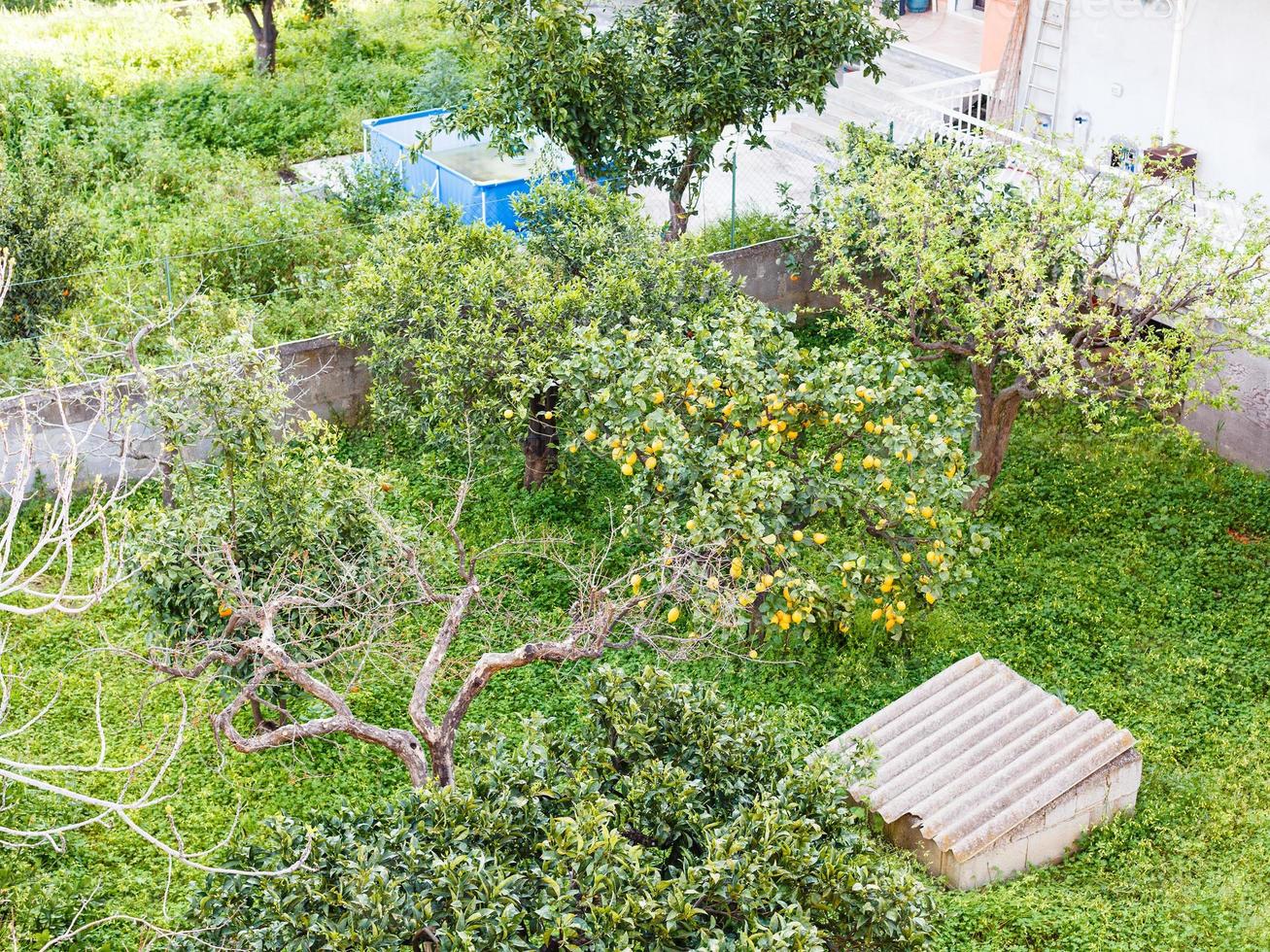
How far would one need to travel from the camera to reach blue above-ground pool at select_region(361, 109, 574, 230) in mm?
18656

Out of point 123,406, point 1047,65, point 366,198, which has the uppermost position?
point 1047,65

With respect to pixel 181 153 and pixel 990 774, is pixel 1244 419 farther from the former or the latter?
pixel 181 153

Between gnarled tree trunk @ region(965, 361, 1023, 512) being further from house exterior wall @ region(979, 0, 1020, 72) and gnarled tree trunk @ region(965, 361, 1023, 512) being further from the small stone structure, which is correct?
house exterior wall @ region(979, 0, 1020, 72)

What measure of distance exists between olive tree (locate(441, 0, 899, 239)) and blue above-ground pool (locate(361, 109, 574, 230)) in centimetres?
234

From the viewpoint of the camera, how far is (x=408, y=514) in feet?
45.8

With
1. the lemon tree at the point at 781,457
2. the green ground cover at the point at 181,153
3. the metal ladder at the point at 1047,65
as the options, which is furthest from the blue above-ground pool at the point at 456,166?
the lemon tree at the point at 781,457

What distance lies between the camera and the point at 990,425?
13844 millimetres

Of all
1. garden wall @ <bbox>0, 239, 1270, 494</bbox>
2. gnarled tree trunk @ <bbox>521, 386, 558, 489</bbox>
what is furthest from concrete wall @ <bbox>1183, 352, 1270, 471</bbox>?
gnarled tree trunk @ <bbox>521, 386, 558, 489</bbox>

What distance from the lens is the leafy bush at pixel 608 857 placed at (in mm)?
6824

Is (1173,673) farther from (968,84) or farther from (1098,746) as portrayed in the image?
(968,84)

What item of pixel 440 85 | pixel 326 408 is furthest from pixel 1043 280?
pixel 440 85

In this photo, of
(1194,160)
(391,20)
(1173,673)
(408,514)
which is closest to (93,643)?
(408,514)

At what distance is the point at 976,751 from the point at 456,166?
492 inches

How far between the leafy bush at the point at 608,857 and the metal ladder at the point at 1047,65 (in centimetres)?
1221
